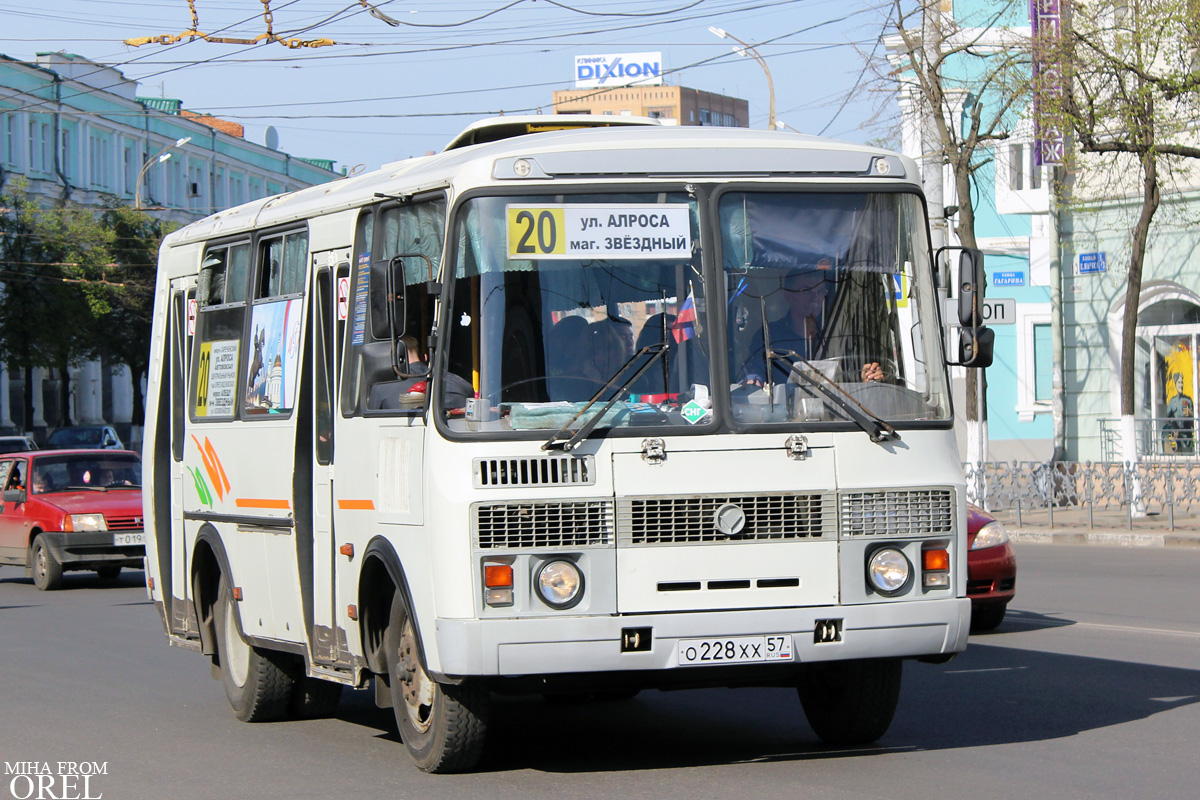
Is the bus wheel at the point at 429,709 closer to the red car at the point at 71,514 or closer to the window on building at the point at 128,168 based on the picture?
the red car at the point at 71,514

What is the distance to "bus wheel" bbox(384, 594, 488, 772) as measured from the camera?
730 centimetres

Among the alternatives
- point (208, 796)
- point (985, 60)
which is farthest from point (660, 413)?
point (985, 60)

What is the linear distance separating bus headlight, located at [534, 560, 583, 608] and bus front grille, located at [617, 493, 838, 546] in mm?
265

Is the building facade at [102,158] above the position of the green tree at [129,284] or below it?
above

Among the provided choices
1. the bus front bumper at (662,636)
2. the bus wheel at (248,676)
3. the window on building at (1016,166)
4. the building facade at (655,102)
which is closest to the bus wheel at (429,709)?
the bus front bumper at (662,636)

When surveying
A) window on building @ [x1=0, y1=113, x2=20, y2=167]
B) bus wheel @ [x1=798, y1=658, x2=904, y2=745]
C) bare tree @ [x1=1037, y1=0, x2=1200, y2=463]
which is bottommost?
bus wheel @ [x1=798, y1=658, x2=904, y2=745]

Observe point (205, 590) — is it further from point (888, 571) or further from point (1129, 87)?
point (1129, 87)

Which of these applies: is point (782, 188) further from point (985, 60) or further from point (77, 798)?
point (985, 60)

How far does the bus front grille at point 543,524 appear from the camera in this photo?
6.97 meters

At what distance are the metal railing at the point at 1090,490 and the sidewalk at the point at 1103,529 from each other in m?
0.04

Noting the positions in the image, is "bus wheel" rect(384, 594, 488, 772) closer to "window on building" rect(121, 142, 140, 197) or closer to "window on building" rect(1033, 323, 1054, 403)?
"window on building" rect(1033, 323, 1054, 403)

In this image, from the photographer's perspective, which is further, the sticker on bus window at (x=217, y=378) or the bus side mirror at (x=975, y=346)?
the sticker on bus window at (x=217, y=378)

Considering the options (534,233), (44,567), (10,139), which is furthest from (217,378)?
(10,139)

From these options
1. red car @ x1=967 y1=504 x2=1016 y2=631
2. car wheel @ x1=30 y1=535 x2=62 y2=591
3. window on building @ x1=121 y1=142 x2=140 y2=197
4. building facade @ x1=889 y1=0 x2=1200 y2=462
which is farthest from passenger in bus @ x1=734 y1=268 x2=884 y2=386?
window on building @ x1=121 y1=142 x2=140 y2=197
